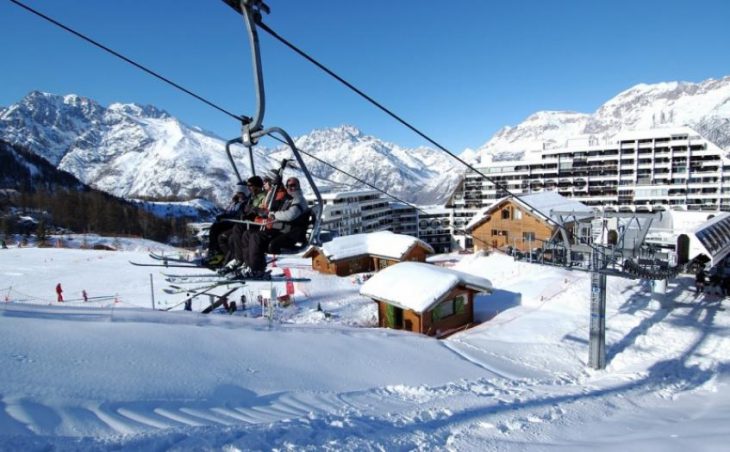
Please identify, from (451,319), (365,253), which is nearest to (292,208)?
(451,319)

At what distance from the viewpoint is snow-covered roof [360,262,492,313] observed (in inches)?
640

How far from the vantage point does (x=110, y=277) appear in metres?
32.0

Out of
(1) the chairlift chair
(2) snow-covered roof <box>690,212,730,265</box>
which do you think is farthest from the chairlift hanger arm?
(2) snow-covered roof <box>690,212,730,265</box>

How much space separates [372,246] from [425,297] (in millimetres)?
20808

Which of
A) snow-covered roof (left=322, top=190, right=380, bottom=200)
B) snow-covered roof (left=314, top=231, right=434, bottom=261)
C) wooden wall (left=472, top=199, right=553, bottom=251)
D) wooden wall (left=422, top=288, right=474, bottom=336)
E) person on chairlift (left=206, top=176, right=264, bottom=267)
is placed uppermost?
snow-covered roof (left=322, top=190, right=380, bottom=200)

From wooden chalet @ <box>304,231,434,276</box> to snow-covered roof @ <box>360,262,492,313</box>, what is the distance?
16054mm

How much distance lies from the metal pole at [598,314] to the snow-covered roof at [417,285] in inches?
241

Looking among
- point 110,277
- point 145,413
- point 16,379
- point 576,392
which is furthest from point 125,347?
point 110,277

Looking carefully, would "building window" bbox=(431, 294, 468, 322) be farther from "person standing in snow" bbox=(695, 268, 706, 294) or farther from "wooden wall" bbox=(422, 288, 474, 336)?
"person standing in snow" bbox=(695, 268, 706, 294)

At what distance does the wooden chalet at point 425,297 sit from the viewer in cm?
1647

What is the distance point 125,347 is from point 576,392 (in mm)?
9164

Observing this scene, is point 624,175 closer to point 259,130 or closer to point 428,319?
point 428,319

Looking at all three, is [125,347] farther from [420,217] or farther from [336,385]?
[420,217]

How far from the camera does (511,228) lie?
120 ft
